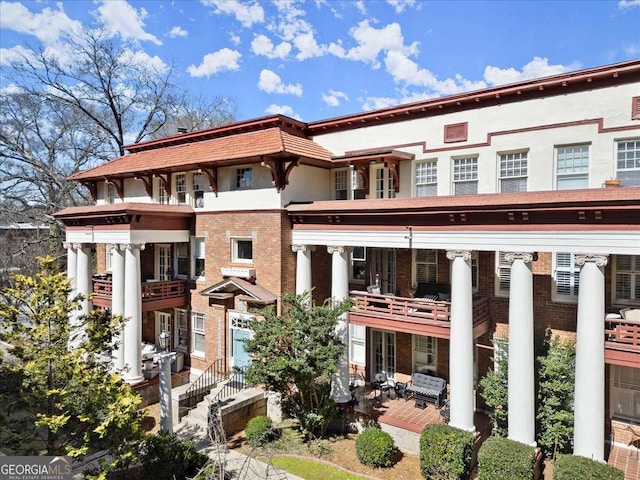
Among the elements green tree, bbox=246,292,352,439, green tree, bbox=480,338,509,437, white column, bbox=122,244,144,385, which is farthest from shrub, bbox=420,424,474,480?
white column, bbox=122,244,144,385

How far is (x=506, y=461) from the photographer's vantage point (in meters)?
10.0

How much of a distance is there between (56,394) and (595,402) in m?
12.9

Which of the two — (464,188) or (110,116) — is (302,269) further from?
(110,116)

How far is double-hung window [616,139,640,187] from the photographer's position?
1188 cm

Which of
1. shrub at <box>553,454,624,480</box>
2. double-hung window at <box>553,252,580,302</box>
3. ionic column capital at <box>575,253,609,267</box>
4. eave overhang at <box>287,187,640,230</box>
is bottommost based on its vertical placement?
shrub at <box>553,454,624,480</box>

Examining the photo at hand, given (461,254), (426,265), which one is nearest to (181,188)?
(426,265)

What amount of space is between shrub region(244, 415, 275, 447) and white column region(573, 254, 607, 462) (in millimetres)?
8959

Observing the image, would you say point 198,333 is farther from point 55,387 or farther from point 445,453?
point 445,453

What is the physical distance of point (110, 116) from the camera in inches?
1361

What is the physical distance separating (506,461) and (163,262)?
17.3 metres

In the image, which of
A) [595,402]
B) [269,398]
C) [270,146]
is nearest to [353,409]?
[269,398]

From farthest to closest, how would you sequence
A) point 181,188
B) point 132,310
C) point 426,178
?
point 181,188 < point 132,310 < point 426,178

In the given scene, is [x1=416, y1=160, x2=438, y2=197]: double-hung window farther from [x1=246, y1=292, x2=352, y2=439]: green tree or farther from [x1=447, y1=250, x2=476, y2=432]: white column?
[x1=246, y1=292, x2=352, y2=439]: green tree

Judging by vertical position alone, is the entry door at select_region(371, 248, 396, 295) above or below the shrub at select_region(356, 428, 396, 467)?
above
